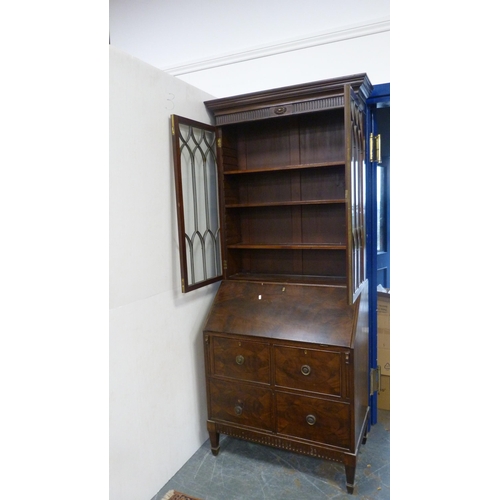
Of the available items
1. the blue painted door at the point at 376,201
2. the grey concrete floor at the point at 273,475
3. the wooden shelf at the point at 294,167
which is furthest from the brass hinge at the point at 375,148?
the grey concrete floor at the point at 273,475

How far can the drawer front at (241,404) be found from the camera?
5.51ft

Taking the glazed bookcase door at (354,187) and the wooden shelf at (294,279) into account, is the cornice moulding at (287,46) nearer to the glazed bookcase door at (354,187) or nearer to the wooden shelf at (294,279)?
the glazed bookcase door at (354,187)

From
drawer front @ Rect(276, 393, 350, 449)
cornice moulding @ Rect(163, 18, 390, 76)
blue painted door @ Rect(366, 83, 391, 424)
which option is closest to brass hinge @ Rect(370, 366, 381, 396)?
blue painted door @ Rect(366, 83, 391, 424)

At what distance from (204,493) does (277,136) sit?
167 centimetres

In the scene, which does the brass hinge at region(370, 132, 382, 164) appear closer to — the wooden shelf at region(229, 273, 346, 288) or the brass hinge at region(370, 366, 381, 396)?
the wooden shelf at region(229, 273, 346, 288)

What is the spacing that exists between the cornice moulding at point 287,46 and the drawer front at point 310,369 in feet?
4.95

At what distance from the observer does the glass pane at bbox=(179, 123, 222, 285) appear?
1720mm

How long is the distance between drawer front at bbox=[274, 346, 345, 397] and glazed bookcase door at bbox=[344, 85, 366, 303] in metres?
0.28

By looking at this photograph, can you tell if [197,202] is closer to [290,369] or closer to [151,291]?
[151,291]

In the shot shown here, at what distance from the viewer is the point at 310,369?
1.58 meters

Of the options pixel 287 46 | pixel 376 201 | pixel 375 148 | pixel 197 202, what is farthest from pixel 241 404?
pixel 287 46
